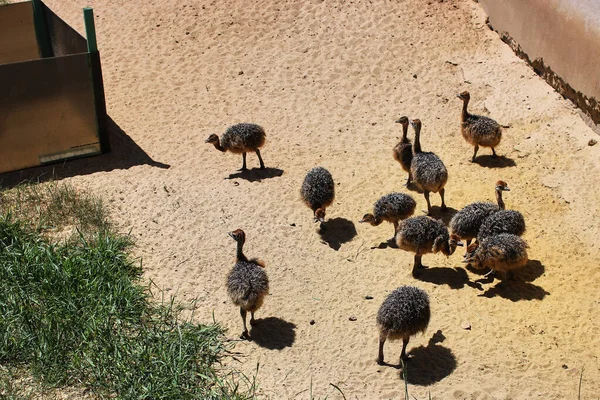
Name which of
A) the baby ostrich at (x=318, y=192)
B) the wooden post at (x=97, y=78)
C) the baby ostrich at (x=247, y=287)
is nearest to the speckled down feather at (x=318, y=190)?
the baby ostrich at (x=318, y=192)

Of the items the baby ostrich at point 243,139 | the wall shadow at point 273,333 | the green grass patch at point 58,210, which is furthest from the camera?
the baby ostrich at point 243,139

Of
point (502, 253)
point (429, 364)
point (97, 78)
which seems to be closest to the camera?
point (429, 364)

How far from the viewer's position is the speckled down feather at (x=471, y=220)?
392 inches

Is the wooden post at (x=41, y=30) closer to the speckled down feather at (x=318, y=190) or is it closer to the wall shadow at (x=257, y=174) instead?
the wall shadow at (x=257, y=174)

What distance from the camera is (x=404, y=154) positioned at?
11.6 m

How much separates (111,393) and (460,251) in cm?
502

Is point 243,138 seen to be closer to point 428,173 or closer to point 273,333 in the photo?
point 428,173

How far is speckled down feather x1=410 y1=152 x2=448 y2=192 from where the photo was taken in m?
10.7

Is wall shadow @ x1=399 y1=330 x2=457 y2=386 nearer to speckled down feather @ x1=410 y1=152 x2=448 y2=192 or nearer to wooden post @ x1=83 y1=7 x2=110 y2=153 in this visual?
speckled down feather @ x1=410 y1=152 x2=448 y2=192

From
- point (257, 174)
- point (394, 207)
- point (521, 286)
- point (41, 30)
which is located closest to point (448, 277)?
point (521, 286)

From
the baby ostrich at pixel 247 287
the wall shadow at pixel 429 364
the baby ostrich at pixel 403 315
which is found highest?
the baby ostrich at pixel 403 315

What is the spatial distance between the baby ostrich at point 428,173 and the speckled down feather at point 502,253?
154 centimetres

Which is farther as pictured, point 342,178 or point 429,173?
point 342,178

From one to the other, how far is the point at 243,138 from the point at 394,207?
2.85 m
